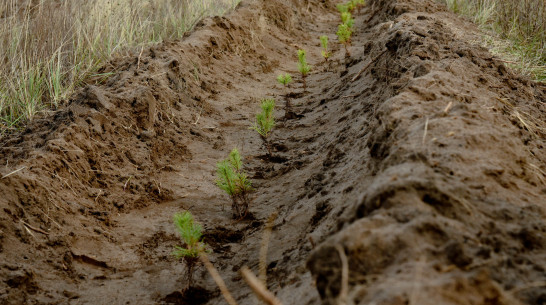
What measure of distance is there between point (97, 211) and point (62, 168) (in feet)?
1.28

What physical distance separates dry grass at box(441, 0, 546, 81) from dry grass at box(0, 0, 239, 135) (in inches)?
153

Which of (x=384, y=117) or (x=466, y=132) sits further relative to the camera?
(x=384, y=117)

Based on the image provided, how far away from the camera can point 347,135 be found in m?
3.44

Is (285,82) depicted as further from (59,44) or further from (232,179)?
(59,44)

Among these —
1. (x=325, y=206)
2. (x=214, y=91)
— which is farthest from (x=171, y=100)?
(x=325, y=206)

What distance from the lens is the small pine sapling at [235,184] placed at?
125 inches

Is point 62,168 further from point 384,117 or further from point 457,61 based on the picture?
point 457,61

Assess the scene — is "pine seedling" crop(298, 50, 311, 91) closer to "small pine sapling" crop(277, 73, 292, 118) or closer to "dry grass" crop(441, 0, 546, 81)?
"small pine sapling" crop(277, 73, 292, 118)

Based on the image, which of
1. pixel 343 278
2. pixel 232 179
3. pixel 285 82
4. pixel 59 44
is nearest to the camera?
pixel 343 278

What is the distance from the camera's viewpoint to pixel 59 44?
4.81 meters

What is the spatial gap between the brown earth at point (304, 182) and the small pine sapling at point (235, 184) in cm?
10

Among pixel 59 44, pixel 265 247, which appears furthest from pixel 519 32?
pixel 59 44

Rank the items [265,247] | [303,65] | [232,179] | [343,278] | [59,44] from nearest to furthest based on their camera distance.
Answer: [343,278], [265,247], [232,179], [59,44], [303,65]

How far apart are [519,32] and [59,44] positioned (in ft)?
16.5
